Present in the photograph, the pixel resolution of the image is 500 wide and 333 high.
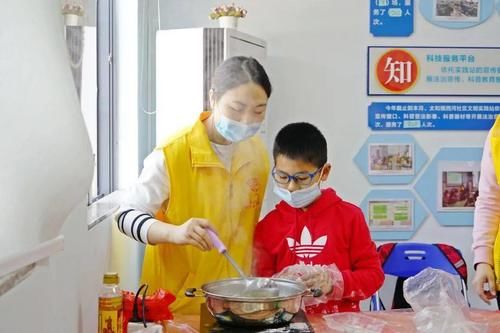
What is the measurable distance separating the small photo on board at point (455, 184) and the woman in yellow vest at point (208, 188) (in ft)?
4.93

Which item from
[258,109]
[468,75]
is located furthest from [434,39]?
[258,109]

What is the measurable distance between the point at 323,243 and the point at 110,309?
0.74 m

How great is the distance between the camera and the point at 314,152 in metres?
1.89

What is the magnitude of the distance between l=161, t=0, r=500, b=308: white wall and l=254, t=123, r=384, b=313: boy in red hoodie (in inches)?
47.8

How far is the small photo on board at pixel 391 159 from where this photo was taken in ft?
10.5

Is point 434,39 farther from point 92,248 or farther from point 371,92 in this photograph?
point 92,248

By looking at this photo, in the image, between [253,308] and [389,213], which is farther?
[389,213]

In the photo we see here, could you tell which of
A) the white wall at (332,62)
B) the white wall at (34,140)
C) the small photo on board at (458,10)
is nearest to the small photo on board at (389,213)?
the white wall at (332,62)

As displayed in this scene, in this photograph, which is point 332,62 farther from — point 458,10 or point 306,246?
point 306,246

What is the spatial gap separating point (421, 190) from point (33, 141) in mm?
2826

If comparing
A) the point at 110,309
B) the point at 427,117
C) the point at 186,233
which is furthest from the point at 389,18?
the point at 110,309

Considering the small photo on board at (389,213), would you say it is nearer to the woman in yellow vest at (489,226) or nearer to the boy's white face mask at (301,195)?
the woman in yellow vest at (489,226)

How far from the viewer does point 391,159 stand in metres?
3.21

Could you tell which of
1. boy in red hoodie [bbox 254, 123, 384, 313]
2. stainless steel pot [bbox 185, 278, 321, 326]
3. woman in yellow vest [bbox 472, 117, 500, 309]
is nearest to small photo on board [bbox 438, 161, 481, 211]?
woman in yellow vest [bbox 472, 117, 500, 309]
